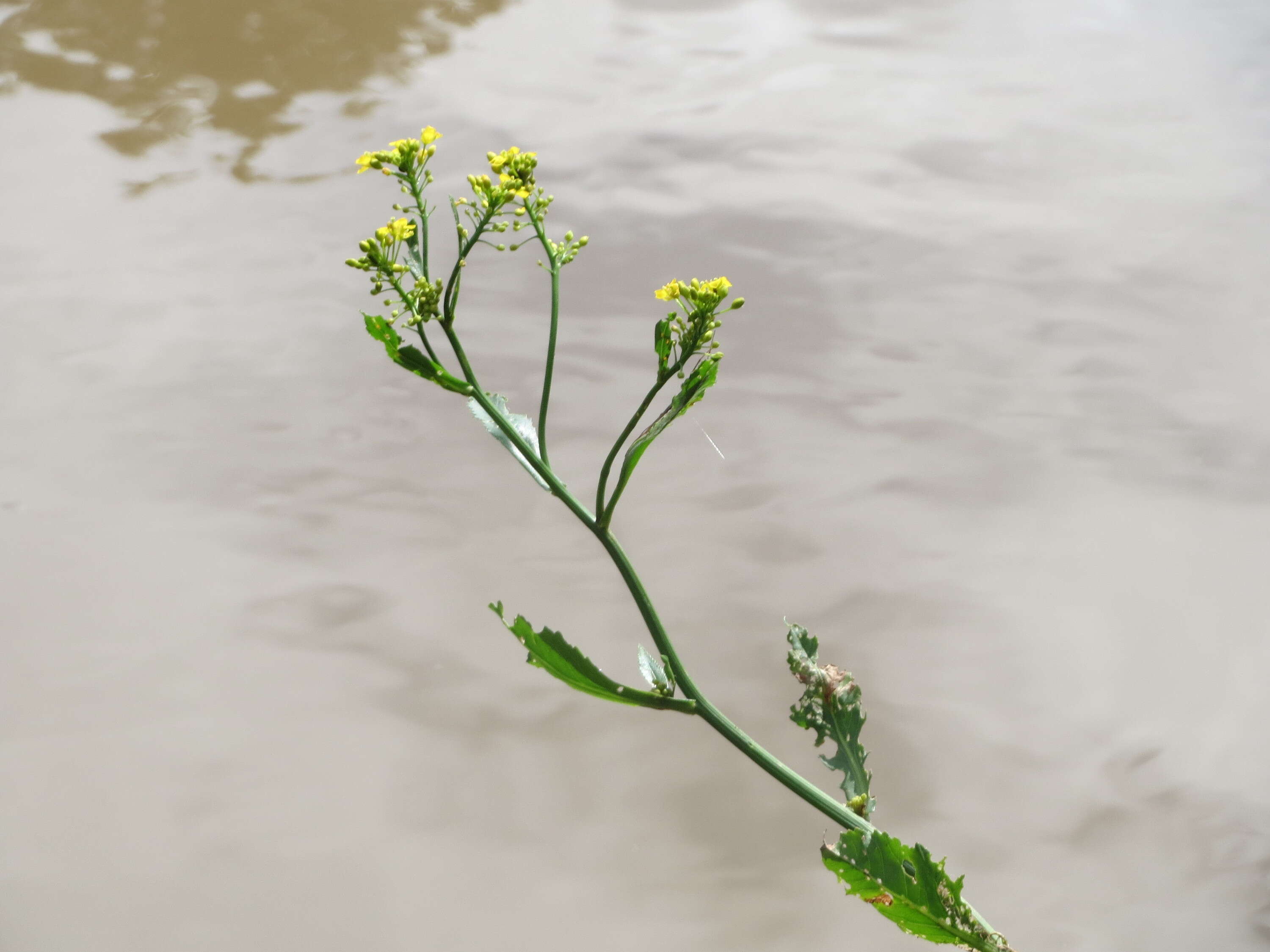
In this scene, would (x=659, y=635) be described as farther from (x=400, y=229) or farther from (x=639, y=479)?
(x=639, y=479)

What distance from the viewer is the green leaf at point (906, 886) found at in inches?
11.0

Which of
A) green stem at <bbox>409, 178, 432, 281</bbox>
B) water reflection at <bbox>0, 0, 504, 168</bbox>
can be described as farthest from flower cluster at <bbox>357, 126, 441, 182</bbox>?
water reflection at <bbox>0, 0, 504, 168</bbox>

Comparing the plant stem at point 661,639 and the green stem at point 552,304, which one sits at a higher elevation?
the green stem at point 552,304

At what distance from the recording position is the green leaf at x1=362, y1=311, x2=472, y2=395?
0.92 feet

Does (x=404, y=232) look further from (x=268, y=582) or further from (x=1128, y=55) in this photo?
(x=1128, y=55)

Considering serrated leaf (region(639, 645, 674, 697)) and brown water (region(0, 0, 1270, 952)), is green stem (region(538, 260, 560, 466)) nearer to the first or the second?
serrated leaf (region(639, 645, 674, 697))

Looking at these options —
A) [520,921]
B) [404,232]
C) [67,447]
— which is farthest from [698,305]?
[67,447]

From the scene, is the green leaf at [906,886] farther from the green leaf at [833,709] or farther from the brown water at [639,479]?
the brown water at [639,479]

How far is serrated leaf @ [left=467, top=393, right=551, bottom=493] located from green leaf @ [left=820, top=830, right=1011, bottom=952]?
0.12 meters

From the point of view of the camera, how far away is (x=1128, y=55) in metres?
1.06

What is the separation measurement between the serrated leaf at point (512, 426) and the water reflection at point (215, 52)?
30.2 inches

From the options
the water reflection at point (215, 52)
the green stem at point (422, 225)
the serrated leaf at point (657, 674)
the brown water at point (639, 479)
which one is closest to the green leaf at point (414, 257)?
the green stem at point (422, 225)

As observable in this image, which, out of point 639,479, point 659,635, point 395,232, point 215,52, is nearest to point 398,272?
point 395,232

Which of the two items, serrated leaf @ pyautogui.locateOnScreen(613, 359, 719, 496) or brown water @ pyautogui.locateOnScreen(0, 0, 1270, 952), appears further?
brown water @ pyautogui.locateOnScreen(0, 0, 1270, 952)
